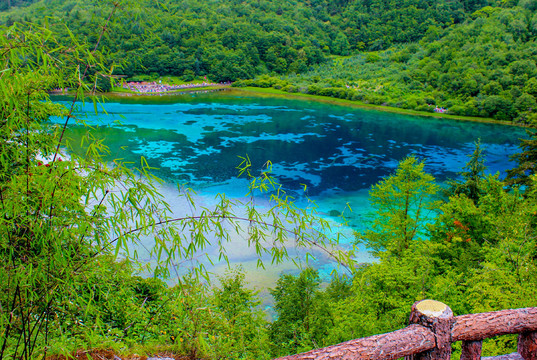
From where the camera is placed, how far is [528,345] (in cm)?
307

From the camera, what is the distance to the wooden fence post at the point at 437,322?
258 centimetres

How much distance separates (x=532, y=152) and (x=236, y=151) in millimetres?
21611

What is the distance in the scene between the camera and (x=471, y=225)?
14.6 m

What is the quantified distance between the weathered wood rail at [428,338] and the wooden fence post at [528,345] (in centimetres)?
27

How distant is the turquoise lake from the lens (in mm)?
25713

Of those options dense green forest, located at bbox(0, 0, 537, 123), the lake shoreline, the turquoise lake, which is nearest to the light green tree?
the turquoise lake

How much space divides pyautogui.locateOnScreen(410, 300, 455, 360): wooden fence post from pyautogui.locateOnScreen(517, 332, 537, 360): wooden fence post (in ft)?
3.03

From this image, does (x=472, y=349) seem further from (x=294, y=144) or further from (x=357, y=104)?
(x=357, y=104)

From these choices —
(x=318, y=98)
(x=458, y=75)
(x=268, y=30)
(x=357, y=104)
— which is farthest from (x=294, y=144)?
(x=268, y=30)

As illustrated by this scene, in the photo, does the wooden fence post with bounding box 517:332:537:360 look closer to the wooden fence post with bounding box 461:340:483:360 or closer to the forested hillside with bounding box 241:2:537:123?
the wooden fence post with bounding box 461:340:483:360

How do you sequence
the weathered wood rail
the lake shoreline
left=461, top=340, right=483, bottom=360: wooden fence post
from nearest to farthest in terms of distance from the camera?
the weathered wood rail
left=461, top=340, right=483, bottom=360: wooden fence post
the lake shoreline

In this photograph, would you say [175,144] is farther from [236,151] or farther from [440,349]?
[440,349]

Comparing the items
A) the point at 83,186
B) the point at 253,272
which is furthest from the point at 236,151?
the point at 83,186

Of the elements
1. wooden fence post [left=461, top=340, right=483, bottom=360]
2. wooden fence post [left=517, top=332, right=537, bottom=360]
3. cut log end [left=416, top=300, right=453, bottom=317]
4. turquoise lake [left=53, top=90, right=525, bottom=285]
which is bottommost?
turquoise lake [left=53, top=90, right=525, bottom=285]
